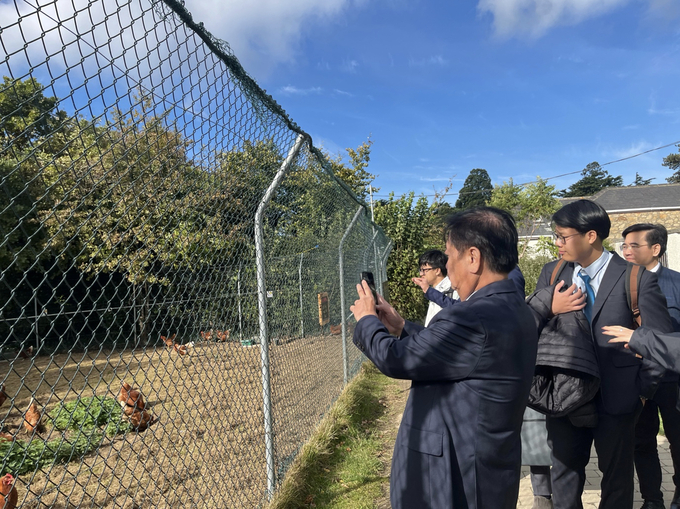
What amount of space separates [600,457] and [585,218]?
1.27 meters

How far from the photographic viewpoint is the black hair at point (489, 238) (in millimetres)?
1655

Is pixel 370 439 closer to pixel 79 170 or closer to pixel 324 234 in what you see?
pixel 324 234

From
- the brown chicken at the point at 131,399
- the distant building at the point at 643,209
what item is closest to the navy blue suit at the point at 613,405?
the brown chicken at the point at 131,399

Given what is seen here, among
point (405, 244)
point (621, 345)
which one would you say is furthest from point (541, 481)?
point (405, 244)

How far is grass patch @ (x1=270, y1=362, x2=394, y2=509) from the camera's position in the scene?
3.13m

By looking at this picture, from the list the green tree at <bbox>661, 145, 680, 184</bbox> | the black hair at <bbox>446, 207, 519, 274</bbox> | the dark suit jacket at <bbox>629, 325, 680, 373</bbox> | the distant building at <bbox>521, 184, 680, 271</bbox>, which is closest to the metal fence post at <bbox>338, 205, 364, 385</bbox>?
the dark suit jacket at <bbox>629, 325, 680, 373</bbox>

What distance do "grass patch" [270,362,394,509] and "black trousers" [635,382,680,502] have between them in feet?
5.76

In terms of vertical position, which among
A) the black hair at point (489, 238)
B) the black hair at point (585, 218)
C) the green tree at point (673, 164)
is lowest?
the black hair at point (489, 238)

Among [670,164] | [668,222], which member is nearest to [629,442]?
[668,222]

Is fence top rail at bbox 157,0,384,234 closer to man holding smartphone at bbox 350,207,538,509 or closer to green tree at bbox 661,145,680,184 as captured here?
man holding smartphone at bbox 350,207,538,509

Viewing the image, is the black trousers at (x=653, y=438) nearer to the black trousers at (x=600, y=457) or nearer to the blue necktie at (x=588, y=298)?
the black trousers at (x=600, y=457)

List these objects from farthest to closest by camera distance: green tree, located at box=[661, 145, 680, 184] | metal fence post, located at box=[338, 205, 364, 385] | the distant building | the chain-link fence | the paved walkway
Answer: green tree, located at box=[661, 145, 680, 184]
the distant building
metal fence post, located at box=[338, 205, 364, 385]
the paved walkway
the chain-link fence

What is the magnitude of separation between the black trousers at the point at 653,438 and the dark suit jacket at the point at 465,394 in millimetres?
1863

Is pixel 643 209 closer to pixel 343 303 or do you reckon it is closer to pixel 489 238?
pixel 343 303
